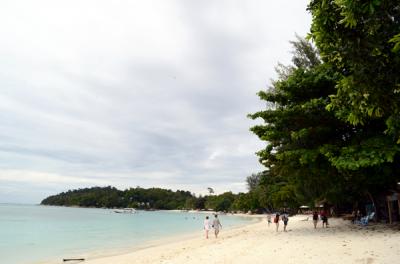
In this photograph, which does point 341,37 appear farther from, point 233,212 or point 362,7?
point 233,212

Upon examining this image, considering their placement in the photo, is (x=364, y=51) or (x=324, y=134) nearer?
(x=364, y=51)

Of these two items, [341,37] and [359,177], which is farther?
[359,177]

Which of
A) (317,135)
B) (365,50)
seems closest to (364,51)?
(365,50)

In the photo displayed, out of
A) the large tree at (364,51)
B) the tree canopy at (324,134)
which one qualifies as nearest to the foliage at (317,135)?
the tree canopy at (324,134)

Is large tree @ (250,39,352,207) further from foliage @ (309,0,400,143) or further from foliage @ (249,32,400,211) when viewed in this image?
foliage @ (309,0,400,143)

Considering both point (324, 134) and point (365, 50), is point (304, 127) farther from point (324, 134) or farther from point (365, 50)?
point (365, 50)

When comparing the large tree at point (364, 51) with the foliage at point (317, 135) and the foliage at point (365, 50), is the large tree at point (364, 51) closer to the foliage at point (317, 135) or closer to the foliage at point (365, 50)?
the foliage at point (365, 50)

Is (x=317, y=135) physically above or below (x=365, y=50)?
above

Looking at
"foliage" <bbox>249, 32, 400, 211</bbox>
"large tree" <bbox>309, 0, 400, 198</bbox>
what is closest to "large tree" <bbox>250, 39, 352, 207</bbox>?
"foliage" <bbox>249, 32, 400, 211</bbox>

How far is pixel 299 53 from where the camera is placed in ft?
87.6

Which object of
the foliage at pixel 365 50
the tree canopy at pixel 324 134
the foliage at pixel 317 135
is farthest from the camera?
the foliage at pixel 317 135

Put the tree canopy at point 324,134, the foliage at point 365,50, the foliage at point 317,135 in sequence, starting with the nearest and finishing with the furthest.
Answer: the foliage at point 365,50 < the tree canopy at point 324,134 < the foliage at point 317,135

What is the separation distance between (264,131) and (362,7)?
15345 mm


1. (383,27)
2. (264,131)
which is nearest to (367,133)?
(264,131)
